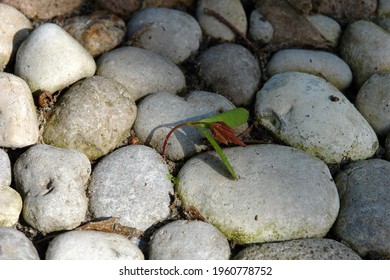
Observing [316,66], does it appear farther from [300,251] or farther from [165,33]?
[300,251]

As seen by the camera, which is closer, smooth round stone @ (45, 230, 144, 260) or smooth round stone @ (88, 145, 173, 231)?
smooth round stone @ (45, 230, 144, 260)

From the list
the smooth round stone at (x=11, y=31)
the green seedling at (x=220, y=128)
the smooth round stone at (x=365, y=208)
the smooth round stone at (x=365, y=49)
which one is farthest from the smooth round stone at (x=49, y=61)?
the smooth round stone at (x=365, y=49)

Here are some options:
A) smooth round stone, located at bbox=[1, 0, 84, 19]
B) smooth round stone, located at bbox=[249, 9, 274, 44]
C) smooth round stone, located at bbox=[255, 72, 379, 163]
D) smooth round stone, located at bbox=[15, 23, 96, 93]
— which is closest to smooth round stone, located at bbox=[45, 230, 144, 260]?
smooth round stone, located at bbox=[15, 23, 96, 93]

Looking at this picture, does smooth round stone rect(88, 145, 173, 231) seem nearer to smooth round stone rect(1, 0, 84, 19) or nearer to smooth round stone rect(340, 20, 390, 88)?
smooth round stone rect(1, 0, 84, 19)

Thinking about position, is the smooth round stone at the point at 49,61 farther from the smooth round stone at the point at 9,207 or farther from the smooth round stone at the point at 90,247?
the smooth round stone at the point at 90,247

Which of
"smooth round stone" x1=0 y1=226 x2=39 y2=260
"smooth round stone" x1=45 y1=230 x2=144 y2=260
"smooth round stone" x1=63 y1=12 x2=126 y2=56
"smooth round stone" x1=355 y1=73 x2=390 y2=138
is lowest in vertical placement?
"smooth round stone" x1=45 y1=230 x2=144 y2=260
